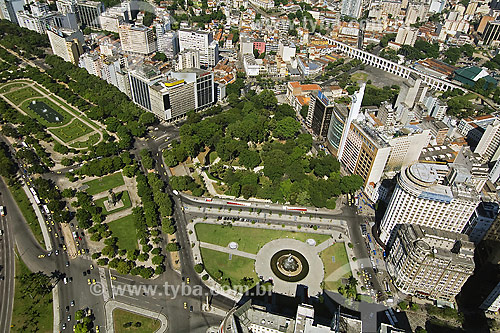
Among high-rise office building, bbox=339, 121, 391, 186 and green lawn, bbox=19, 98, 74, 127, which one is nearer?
high-rise office building, bbox=339, 121, 391, 186

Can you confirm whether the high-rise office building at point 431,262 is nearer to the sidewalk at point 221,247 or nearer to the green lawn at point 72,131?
the sidewalk at point 221,247

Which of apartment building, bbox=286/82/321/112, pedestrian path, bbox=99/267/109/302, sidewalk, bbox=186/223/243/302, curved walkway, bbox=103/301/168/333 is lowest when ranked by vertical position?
curved walkway, bbox=103/301/168/333

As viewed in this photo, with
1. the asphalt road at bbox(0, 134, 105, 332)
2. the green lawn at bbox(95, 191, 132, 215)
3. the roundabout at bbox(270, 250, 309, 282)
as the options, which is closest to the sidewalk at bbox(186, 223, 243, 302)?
the roundabout at bbox(270, 250, 309, 282)

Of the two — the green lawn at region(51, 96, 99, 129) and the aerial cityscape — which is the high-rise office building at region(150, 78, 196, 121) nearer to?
the aerial cityscape

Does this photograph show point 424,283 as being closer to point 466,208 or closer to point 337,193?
point 466,208

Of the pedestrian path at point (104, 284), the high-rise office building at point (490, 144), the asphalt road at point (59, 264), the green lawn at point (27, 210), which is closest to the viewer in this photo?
the asphalt road at point (59, 264)

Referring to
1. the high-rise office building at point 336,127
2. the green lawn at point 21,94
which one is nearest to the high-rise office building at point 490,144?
the high-rise office building at point 336,127

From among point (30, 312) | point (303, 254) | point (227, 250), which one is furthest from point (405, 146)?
point (30, 312)

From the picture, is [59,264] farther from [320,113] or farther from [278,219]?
[320,113]
